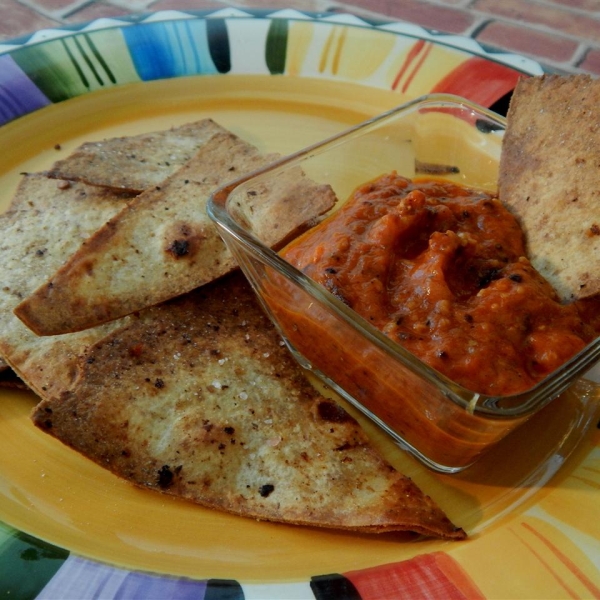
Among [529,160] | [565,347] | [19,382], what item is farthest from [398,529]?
[529,160]

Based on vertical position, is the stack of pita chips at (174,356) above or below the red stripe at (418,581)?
above

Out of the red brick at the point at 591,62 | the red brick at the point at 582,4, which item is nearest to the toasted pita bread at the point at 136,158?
the red brick at the point at 591,62

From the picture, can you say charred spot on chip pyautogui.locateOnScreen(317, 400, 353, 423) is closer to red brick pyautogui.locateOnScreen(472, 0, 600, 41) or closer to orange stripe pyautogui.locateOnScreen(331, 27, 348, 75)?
orange stripe pyautogui.locateOnScreen(331, 27, 348, 75)

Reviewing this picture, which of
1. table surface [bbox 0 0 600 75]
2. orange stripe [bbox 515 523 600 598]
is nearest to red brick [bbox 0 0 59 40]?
table surface [bbox 0 0 600 75]

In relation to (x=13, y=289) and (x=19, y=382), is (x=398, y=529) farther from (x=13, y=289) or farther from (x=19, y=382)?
(x=13, y=289)

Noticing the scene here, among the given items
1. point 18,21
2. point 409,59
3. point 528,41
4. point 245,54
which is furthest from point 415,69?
point 18,21

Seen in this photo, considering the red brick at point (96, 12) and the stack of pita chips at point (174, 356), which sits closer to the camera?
the stack of pita chips at point (174, 356)

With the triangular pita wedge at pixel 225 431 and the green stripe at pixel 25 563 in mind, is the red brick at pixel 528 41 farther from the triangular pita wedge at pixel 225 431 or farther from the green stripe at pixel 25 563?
the green stripe at pixel 25 563
